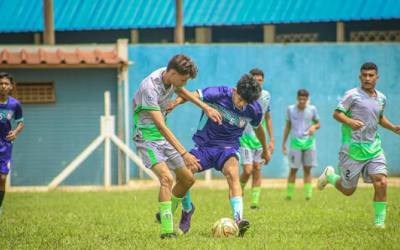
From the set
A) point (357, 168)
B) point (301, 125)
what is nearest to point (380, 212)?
point (357, 168)

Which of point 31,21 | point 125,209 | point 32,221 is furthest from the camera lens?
point 31,21

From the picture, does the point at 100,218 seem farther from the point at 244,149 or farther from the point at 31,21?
the point at 31,21

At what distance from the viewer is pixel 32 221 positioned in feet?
33.5

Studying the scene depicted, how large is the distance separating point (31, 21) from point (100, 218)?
14179 millimetres

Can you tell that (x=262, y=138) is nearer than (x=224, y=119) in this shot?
No

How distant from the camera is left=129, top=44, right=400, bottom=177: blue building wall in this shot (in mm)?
20078

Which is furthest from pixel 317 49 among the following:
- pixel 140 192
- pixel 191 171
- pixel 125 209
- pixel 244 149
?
pixel 191 171

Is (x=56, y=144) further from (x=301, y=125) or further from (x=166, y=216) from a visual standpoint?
(x=166, y=216)

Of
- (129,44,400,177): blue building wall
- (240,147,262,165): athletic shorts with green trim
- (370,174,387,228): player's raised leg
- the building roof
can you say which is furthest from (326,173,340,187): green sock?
the building roof

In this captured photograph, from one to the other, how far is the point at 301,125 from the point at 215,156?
21.9 feet

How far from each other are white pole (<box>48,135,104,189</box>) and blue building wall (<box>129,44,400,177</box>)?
10.3 ft

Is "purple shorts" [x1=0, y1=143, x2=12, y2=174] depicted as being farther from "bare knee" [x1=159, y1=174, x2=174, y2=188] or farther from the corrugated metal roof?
the corrugated metal roof

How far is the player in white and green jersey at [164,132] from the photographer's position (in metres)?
7.78

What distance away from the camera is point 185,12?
75.4 feet
